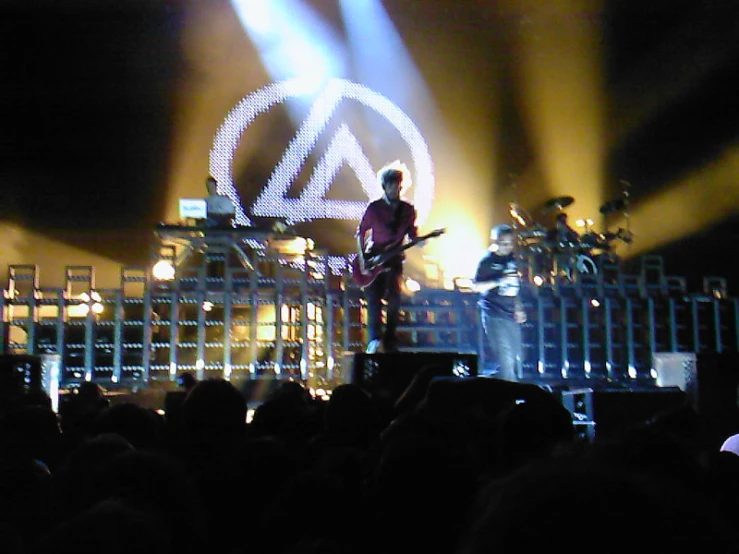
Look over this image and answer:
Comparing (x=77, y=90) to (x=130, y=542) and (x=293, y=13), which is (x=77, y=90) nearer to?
(x=293, y=13)

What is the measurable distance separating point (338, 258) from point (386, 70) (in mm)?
3154

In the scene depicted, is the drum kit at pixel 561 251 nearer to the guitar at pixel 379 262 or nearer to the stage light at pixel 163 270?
the guitar at pixel 379 262

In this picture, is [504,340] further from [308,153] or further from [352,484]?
[352,484]

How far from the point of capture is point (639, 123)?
1272 cm

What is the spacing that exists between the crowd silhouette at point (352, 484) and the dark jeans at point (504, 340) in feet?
12.7

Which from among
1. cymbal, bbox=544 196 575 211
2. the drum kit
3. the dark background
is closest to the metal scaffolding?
the drum kit

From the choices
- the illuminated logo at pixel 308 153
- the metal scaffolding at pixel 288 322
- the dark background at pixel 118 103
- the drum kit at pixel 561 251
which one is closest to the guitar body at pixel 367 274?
the metal scaffolding at pixel 288 322

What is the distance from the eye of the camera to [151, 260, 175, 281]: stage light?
8.27m

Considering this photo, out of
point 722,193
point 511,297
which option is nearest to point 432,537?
point 511,297

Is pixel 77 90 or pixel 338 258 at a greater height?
pixel 77 90

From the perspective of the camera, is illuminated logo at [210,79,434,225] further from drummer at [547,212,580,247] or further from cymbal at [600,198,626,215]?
cymbal at [600,198,626,215]

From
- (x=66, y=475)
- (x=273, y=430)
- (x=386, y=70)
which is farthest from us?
(x=386, y=70)

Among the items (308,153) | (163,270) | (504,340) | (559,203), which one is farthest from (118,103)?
(504,340)

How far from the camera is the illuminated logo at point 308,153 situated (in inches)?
468
